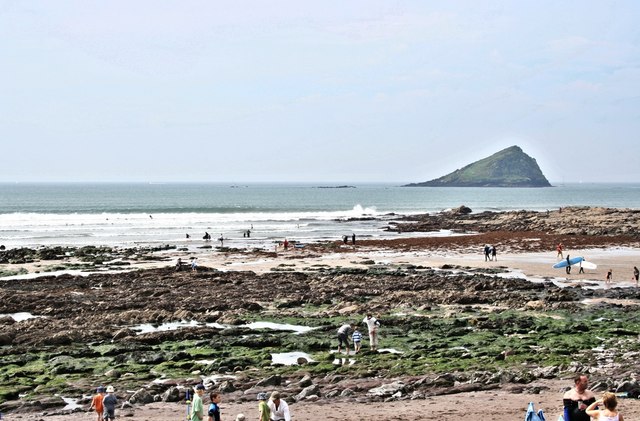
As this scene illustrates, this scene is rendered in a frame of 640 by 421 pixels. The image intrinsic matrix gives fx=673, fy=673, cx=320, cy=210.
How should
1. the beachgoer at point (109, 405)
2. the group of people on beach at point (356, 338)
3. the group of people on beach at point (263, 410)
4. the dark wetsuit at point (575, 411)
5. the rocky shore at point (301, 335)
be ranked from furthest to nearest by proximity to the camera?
the group of people on beach at point (356, 338) < the rocky shore at point (301, 335) < the beachgoer at point (109, 405) < the group of people on beach at point (263, 410) < the dark wetsuit at point (575, 411)

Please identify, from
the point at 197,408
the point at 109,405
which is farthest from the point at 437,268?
the point at 197,408

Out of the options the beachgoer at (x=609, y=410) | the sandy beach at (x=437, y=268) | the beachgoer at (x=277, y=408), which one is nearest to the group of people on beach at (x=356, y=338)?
the sandy beach at (x=437, y=268)

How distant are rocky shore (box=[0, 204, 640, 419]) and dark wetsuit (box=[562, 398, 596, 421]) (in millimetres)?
5740

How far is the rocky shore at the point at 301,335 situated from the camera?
645 inches

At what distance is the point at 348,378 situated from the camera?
56.0 ft

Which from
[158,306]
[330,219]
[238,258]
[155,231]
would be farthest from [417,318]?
[330,219]

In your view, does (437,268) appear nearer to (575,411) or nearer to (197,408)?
(197,408)

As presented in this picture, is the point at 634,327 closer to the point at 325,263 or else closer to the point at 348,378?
the point at 348,378

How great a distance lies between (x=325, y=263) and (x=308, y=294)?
45.6 feet

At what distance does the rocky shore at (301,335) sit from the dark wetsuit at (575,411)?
574cm

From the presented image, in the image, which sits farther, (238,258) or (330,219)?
(330,219)

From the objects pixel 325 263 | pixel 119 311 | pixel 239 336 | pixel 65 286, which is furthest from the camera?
pixel 325 263

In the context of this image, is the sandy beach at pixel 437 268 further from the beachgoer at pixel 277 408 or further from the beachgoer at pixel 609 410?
the beachgoer at pixel 609 410

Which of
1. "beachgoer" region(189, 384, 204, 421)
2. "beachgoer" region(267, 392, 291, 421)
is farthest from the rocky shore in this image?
"beachgoer" region(267, 392, 291, 421)
